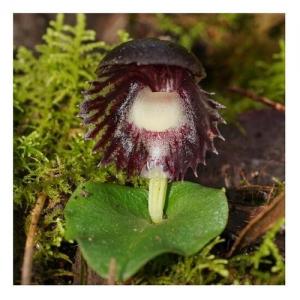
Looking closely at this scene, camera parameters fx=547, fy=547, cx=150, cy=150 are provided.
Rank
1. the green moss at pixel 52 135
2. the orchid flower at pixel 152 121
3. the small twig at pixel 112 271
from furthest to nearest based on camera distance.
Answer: the green moss at pixel 52 135 < the orchid flower at pixel 152 121 < the small twig at pixel 112 271

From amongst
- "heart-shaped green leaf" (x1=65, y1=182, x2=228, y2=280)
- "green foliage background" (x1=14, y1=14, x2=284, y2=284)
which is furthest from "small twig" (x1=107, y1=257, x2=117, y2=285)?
"green foliage background" (x1=14, y1=14, x2=284, y2=284)

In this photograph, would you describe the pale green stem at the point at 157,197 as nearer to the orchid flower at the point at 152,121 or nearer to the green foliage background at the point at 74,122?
the orchid flower at the point at 152,121

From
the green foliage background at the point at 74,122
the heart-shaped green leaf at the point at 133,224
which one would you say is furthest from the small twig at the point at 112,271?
the green foliage background at the point at 74,122

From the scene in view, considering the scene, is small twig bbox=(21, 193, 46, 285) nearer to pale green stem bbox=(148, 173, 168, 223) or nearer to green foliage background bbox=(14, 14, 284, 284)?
green foliage background bbox=(14, 14, 284, 284)

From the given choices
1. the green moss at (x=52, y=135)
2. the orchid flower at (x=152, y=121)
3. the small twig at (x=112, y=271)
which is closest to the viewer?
the small twig at (x=112, y=271)

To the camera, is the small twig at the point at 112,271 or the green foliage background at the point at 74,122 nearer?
the small twig at the point at 112,271

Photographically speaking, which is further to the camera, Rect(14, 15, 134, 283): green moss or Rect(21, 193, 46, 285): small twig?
Rect(14, 15, 134, 283): green moss

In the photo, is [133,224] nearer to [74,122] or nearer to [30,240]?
[30,240]
